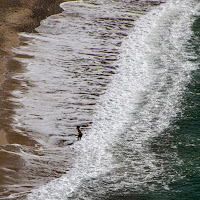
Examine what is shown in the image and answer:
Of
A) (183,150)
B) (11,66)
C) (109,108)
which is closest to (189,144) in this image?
(183,150)

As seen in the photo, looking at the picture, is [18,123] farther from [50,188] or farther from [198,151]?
[198,151]

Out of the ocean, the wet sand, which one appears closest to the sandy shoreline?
the wet sand

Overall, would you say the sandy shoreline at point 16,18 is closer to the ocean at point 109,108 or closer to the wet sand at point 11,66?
the wet sand at point 11,66

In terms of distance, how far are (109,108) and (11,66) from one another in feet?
32.6

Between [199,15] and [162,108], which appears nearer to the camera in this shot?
[162,108]

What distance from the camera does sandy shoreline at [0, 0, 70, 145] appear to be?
3803 cm

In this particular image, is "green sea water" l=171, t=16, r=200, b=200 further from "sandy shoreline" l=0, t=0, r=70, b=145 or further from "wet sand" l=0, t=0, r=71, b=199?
"sandy shoreline" l=0, t=0, r=70, b=145

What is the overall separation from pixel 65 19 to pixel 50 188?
99.0 ft

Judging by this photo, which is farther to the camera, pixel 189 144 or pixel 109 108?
pixel 109 108

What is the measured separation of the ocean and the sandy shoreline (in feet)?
3.89

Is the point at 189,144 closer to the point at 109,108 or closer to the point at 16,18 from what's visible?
the point at 109,108

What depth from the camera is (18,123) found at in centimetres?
2794

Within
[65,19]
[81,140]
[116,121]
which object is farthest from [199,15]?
[81,140]

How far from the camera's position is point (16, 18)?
46531 millimetres
